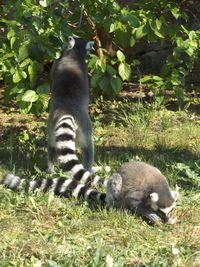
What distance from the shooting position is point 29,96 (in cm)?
538

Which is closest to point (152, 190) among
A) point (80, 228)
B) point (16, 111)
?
point (80, 228)

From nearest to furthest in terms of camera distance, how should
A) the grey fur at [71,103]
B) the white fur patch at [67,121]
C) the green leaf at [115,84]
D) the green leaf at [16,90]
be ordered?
the white fur patch at [67,121], the grey fur at [71,103], the green leaf at [16,90], the green leaf at [115,84]

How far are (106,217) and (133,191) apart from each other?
290mm

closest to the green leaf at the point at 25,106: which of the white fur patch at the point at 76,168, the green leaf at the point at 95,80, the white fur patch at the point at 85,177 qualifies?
the green leaf at the point at 95,80

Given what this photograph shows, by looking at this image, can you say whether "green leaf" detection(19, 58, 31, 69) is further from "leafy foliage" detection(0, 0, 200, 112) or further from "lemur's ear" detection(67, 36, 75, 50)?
"lemur's ear" detection(67, 36, 75, 50)

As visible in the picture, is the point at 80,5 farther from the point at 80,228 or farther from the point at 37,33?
the point at 80,228

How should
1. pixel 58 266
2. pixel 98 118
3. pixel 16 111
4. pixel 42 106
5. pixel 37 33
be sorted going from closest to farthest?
1. pixel 58 266
2. pixel 37 33
3. pixel 42 106
4. pixel 98 118
5. pixel 16 111

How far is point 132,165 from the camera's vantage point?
439 centimetres

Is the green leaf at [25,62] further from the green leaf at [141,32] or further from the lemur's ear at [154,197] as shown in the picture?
the lemur's ear at [154,197]

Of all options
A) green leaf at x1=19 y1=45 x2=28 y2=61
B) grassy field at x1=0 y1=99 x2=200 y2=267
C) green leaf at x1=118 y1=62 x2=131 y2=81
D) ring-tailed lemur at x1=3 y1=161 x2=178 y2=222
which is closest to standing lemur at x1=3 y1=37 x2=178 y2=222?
ring-tailed lemur at x1=3 y1=161 x2=178 y2=222

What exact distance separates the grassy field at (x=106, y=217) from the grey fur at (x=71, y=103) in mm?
241

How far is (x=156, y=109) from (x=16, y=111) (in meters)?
1.90

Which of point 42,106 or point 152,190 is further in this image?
point 42,106

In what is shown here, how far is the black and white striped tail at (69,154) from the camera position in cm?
477
